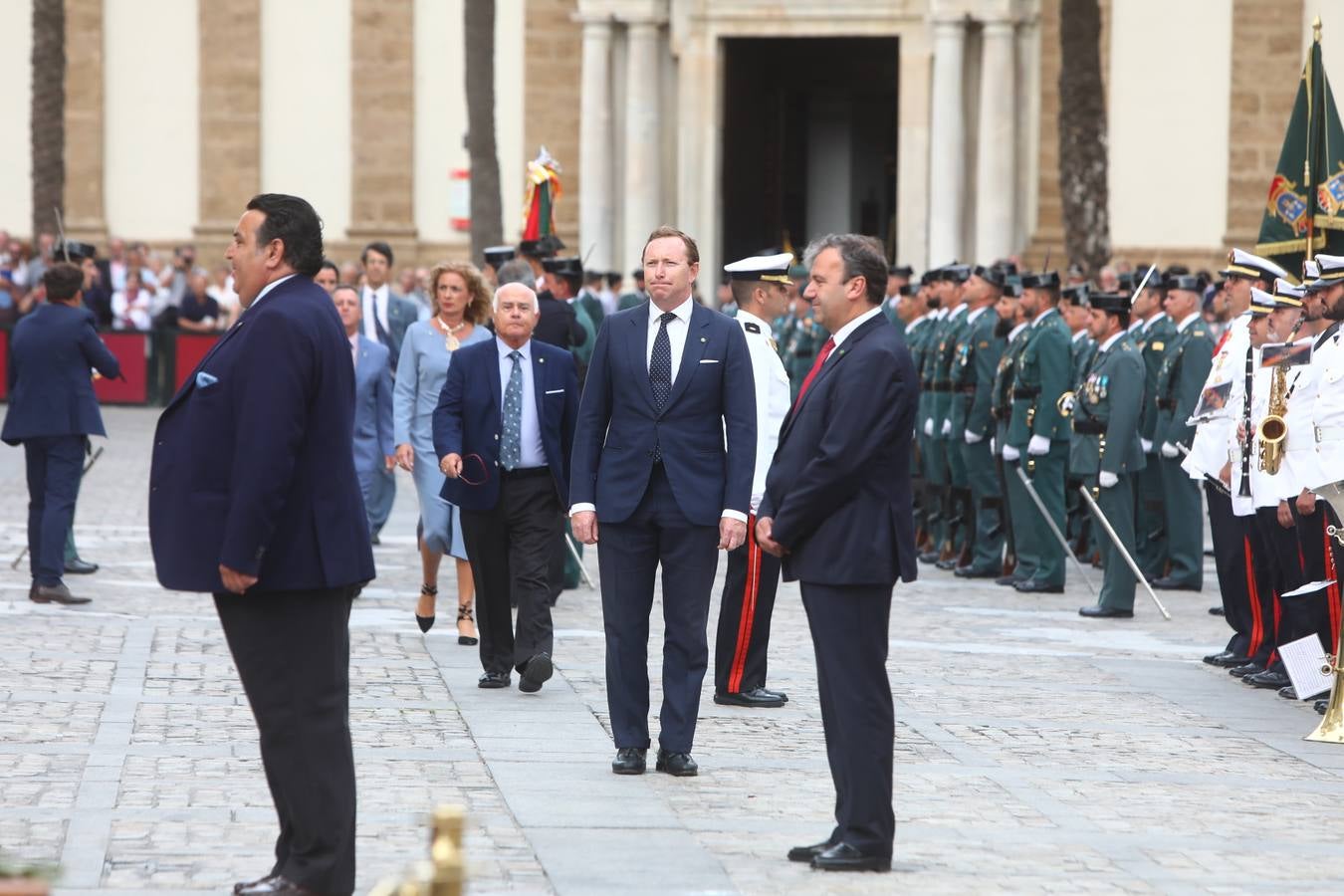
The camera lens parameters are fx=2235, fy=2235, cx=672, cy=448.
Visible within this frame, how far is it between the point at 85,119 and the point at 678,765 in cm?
2664

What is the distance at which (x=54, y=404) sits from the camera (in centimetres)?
1330

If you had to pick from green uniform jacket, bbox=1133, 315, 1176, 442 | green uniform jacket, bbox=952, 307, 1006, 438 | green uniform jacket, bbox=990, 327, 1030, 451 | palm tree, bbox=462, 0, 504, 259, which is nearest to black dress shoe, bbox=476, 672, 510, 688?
green uniform jacket, bbox=990, 327, 1030, 451

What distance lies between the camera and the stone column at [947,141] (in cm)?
2948

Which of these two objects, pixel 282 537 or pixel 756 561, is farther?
pixel 756 561

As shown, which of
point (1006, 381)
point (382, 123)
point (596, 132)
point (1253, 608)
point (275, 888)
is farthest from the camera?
point (382, 123)

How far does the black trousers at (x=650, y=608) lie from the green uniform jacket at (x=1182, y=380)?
7006 millimetres

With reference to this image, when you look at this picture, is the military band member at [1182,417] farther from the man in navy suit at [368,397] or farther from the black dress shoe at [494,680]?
the black dress shoe at [494,680]

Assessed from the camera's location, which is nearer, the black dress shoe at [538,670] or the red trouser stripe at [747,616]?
the black dress shoe at [538,670]

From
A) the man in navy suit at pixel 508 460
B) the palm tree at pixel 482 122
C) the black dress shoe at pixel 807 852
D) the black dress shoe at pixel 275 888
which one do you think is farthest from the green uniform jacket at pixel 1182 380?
the palm tree at pixel 482 122

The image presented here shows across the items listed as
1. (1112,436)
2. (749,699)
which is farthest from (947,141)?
(749,699)

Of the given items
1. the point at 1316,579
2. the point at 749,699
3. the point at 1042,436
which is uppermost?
the point at 1042,436

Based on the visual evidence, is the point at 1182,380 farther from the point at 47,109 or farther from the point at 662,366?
the point at 47,109

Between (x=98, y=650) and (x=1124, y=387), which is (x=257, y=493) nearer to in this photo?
(x=98, y=650)

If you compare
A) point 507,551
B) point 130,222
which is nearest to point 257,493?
point 507,551
